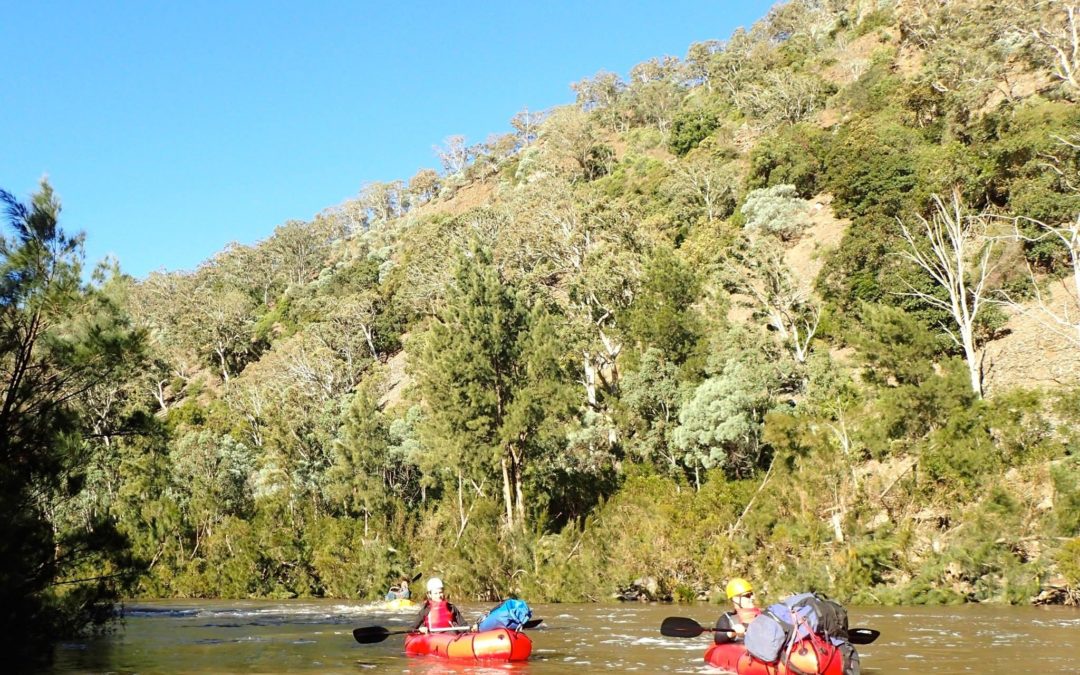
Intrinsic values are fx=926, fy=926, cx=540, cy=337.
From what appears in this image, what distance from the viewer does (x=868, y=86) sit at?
64188 millimetres

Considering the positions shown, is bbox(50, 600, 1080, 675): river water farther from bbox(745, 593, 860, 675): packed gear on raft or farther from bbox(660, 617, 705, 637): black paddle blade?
bbox(745, 593, 860, 675): packed gear on raft

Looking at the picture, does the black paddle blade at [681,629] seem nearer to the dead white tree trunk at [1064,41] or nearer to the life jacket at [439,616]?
the life jacket at [439,616]

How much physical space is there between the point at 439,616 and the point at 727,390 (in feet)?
66.8

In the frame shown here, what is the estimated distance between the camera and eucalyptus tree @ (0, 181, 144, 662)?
1295 cm

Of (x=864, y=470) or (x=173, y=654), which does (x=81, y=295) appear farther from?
(x=864, y=470)

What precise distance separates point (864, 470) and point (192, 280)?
94889 millimetres

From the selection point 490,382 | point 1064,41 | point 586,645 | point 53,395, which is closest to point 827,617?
point 586,645

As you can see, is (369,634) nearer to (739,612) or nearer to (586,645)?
(586,645)

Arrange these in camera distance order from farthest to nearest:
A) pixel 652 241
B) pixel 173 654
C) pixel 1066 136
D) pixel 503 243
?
pixel 503 243, pixel 652 241, pixel 1066 136, pixel 173 654

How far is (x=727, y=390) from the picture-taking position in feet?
114

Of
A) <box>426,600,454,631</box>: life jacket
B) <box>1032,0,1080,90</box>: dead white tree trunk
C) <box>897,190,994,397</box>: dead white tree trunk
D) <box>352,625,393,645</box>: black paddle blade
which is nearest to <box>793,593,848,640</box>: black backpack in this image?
<box>426,600,454,631</box>: life jacket

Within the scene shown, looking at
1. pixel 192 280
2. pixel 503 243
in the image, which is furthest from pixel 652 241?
pixel 192 280

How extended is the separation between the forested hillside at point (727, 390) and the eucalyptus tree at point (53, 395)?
0.59 m

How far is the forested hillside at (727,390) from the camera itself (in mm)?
26469
